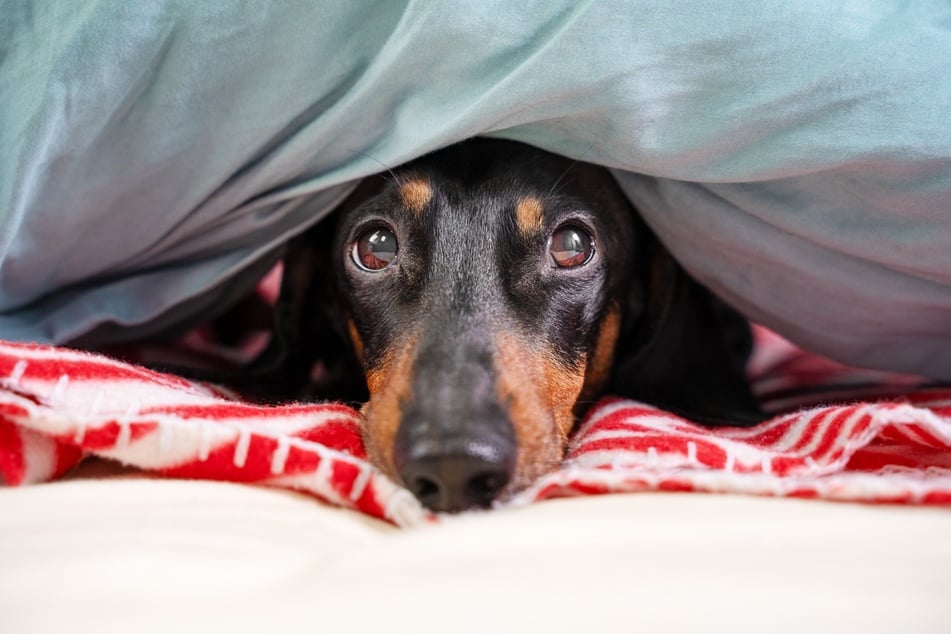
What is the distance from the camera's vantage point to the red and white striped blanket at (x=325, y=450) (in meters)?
0.99

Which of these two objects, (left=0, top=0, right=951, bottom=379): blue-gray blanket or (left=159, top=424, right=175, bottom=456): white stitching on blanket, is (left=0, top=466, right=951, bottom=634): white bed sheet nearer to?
(left=159, top=424, right=175, bottom=456): white stitching on blanket

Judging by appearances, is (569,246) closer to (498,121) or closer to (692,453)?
(498,121)

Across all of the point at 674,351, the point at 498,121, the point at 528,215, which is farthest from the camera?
the point at 674,351

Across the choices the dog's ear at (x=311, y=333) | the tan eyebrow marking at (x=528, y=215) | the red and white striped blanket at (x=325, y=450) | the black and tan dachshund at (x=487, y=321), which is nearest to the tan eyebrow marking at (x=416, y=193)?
the black and tan dachshund at (x=487, y=321)

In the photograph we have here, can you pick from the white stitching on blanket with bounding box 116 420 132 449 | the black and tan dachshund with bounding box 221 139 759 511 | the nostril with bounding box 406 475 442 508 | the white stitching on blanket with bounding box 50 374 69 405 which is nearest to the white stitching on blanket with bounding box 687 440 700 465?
the black and tan dachshund with bounding box 221 139 759 511

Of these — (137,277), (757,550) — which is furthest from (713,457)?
(137,277)

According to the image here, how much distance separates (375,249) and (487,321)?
33 centimetres

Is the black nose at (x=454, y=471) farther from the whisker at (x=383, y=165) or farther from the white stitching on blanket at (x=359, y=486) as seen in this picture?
the whisker at (x=383, y=165)

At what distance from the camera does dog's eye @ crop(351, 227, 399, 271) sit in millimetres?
1541

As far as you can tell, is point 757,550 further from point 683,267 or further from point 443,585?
point 683,267

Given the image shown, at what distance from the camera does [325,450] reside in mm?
1034

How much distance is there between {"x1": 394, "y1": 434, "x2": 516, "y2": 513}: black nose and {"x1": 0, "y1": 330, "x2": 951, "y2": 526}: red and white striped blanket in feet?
0.17

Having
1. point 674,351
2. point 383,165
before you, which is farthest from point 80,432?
point 674,351

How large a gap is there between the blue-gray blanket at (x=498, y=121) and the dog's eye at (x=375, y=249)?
111 mm
